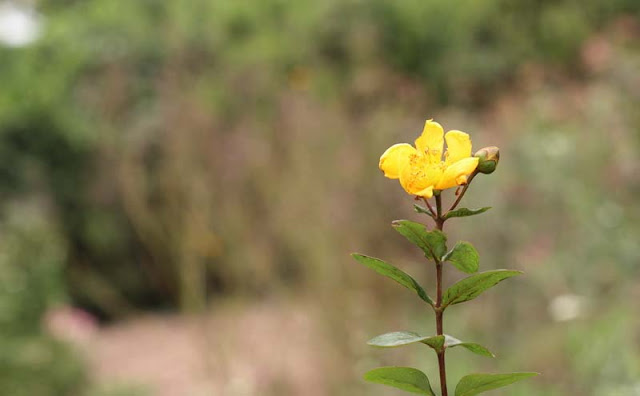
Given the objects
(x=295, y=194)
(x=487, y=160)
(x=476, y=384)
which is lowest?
(x=476, y=384)

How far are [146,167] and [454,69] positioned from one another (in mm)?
3165

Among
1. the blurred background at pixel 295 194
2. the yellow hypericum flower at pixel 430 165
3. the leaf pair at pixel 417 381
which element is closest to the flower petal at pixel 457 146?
the yellow hypericum flower at pixel 430 165

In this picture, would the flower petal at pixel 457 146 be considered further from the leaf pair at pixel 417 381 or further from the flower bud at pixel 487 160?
the leaf pair at pixel 417 381

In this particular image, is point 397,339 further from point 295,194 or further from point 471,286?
point 295,194

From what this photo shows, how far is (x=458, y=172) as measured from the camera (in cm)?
40

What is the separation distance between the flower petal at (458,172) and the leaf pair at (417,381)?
0.09m

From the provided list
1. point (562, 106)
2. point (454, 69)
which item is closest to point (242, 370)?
point (562, 106)

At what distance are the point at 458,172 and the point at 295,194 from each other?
3.67 meters

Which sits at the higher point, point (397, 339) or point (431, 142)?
point (431, 142)

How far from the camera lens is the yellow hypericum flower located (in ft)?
1.32

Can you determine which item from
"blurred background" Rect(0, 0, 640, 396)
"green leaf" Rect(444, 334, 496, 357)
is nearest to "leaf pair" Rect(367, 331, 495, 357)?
"green leaf" Rect(444, 334, 496, 357)

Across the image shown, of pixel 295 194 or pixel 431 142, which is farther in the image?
pixel 295 194

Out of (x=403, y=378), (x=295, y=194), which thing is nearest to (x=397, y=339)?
(x=403, y=378)

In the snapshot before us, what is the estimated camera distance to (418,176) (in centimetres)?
42
